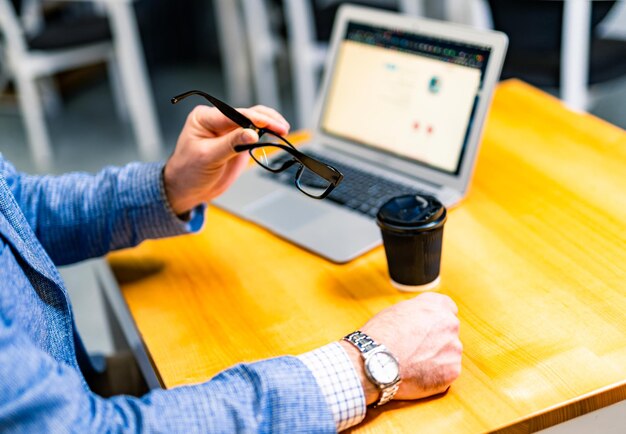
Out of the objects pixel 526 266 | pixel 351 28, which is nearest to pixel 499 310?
pixel 526 266

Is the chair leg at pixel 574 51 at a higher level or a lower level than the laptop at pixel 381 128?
lower

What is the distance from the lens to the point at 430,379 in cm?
79

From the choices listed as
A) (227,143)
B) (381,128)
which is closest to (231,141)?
(227,143)

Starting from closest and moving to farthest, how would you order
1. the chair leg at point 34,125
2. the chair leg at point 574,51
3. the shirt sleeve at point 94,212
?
1. the shirt sleeve at point 94,212
2. the chair leg at point 574,51
3. the chair leg at point 34,125

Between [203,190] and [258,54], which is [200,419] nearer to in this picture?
[203,190]

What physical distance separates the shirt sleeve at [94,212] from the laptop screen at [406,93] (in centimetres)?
37

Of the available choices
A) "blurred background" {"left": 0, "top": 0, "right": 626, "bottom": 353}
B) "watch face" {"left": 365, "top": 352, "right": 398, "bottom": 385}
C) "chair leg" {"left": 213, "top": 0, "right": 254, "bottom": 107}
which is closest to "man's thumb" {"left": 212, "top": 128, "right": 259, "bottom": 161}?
"watch face" {"left": 365, "top": 352, "right": 398, "bottom": 385}

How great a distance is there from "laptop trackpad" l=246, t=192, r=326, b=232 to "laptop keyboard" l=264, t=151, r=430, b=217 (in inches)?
1.7

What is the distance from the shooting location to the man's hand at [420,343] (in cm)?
80

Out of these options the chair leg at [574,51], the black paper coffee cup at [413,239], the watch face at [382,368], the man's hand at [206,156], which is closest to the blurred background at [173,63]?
the chair leg at [574,51]

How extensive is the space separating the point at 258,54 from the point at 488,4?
110cm

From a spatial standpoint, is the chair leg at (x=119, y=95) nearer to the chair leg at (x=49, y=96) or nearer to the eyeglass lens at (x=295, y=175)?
the chair leg at (x=49, y=96)

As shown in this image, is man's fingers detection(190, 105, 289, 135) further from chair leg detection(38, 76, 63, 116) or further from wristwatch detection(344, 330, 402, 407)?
chair leg detection(38, 76, 63, 116)

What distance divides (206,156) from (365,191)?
283 millimetres
